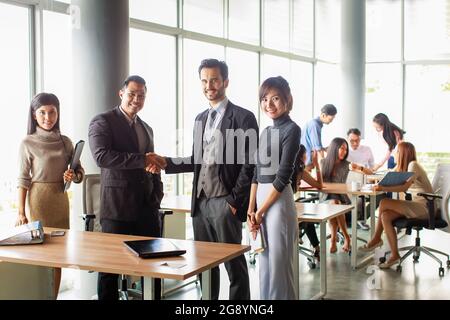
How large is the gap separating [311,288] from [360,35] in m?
6.84

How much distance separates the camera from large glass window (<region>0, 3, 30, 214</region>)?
4668mm

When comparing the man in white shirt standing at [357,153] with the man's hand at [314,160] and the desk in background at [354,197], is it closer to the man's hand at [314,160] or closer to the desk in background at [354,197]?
the man's hand at [314,160]

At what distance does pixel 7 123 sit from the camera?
474 cm

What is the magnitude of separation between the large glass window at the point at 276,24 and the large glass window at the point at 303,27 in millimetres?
371

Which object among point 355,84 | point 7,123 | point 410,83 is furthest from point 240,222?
point 410,83

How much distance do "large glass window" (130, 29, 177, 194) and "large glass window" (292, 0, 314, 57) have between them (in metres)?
3.65

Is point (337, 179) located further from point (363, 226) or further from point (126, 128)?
point (126, 128)

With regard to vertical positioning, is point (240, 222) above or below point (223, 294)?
above

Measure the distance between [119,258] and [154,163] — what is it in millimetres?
1018

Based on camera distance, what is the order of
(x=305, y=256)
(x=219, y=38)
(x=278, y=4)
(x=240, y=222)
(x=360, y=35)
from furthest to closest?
(x=360, y=35) < (x=278, y=4) < (x=219, y=38) < (x=305, y=256) < (x=240, y=222)

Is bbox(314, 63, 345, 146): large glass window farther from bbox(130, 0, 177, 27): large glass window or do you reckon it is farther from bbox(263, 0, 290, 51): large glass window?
bbox(130, 0, 177, 27): large glass window

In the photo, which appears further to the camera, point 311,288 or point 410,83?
point 410,83

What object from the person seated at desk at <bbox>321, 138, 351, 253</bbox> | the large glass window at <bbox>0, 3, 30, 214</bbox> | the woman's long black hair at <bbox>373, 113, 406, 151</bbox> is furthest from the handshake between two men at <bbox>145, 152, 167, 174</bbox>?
the woman's long black hair at <bbox>373, 113, 406, 151</bbox>

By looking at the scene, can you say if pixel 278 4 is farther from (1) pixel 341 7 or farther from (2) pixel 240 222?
(2) pixel 240 222
